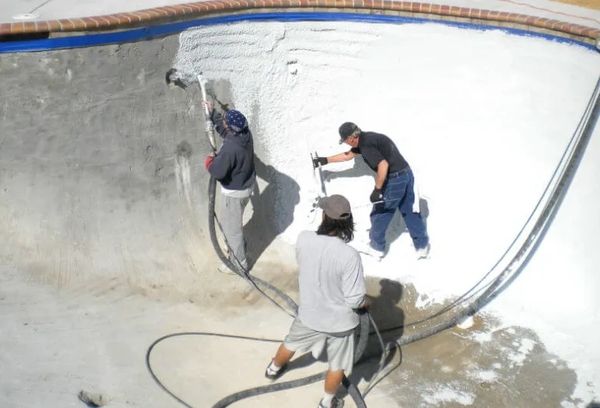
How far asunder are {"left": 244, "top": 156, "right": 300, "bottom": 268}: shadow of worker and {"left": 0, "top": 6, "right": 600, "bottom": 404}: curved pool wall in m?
0.02

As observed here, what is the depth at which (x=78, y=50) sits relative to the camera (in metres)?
6.08

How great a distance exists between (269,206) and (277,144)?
0.65 meters

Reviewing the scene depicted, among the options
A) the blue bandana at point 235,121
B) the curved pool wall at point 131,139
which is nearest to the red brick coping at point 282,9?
the curved pool wall at point 131,139

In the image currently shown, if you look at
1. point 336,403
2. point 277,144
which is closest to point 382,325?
point 336,403

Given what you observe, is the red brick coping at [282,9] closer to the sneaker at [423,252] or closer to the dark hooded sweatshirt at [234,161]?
the dark hooded sweatshirt at [234,161]

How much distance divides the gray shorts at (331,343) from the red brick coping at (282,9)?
309cm

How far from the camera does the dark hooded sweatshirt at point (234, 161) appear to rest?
6203 mm

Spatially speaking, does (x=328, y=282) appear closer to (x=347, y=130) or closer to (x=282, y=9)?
(x=347, y=130)

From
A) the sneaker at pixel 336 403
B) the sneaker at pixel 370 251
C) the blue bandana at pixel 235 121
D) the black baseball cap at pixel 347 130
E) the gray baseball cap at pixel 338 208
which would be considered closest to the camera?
the gray baseball cap at pixel 338 208

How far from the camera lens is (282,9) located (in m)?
7.25

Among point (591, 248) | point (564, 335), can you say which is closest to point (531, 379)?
point (564, 335)

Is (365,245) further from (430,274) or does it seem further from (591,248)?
(591,248)

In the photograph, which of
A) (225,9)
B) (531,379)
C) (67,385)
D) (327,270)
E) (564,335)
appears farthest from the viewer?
(225,9)

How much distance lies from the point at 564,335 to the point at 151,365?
3618 mm
